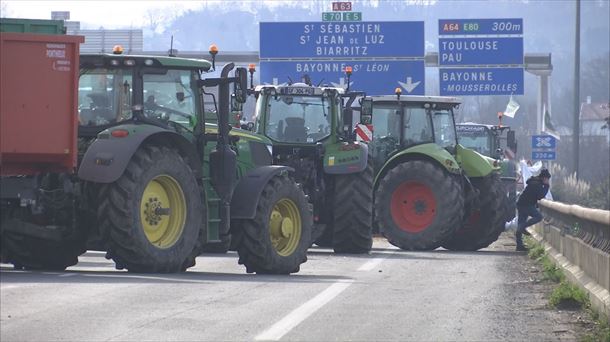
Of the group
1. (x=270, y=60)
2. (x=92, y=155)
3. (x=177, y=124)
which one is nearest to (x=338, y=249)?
(x=177, y=124)

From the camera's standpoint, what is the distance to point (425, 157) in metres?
25.4

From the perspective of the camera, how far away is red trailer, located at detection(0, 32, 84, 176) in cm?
1038

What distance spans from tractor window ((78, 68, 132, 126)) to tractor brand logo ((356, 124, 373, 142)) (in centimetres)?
964

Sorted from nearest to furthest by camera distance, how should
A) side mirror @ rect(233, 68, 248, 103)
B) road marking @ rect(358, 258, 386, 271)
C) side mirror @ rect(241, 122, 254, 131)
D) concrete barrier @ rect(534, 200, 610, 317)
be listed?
concrete barrier @ rect(534, 200, 610, 317)
side mirror @ rect(233, 68, 248, 103)
road marking @ rect(358, 258, 386, 271)
side mirror @ rect(241, 122, 254, 131)

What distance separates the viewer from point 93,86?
14758 millimetres

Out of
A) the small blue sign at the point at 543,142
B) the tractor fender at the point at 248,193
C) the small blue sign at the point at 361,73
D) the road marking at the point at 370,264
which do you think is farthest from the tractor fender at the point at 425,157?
A: the small blue sign at the point at 543,142

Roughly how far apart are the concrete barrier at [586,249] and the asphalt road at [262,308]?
469 mm

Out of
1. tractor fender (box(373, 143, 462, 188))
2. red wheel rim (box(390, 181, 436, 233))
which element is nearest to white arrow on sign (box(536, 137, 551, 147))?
tractor fender (box(373, 143, 462, 188))

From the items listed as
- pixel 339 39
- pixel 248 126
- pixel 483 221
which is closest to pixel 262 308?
pixel 248 126

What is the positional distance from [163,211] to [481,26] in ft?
92.3

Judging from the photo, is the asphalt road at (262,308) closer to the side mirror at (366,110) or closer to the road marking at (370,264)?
the road marking at (370,264)

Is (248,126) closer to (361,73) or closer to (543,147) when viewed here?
(361,73)

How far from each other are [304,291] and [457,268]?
565 centimetres

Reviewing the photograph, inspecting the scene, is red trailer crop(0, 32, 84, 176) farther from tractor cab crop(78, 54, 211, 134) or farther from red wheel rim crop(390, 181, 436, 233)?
red wheel rim crop(390, 181, 436, 233)
